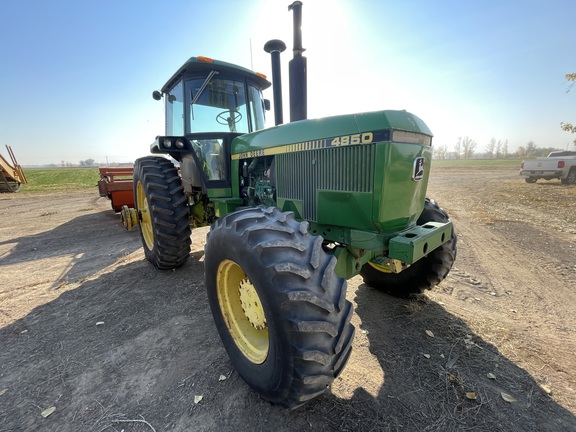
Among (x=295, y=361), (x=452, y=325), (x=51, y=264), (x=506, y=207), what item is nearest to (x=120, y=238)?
(x=51, y=264)

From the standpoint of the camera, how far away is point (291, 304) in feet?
4.95

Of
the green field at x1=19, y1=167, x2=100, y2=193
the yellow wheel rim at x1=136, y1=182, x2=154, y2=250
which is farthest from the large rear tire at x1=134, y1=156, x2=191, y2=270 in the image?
the green field at x1=19, y1=167, x2=100, y2=193

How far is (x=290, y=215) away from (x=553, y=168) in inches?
695

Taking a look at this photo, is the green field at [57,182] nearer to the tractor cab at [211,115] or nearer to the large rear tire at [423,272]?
the tractor cab at [211,115]

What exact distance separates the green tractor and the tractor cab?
0.01 meters

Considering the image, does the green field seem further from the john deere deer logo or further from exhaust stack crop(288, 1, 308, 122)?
the john deere deer logo

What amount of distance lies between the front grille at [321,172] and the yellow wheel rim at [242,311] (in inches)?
35.7

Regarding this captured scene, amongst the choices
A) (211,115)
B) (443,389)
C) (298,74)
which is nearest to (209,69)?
(211,115)

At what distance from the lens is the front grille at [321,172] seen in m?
2.12

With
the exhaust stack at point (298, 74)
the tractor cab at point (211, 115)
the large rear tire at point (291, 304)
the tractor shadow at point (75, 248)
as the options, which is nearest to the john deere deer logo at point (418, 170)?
the large rear tire at point (291, 304)

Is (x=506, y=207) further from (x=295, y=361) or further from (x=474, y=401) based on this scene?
(x=295, y=361)

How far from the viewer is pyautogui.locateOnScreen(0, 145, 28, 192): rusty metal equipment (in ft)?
41.2

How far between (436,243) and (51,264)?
17.8 ft

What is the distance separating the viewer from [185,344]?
8.12 feet
